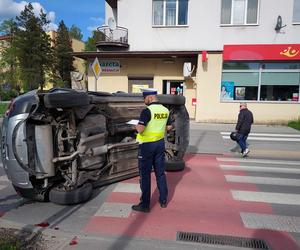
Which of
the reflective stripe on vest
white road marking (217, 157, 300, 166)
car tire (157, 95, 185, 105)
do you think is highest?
car tire (157, 95, 185, 105)

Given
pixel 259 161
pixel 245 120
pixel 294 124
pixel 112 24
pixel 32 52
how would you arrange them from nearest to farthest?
pixel 259 161 → pixel 245 120 → pixel 294 124 → pixel 112 24 → pixel 32 52

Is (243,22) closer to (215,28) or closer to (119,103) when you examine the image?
(215,28)

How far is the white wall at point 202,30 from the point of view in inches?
719

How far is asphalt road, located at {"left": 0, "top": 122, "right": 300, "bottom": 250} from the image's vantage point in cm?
431

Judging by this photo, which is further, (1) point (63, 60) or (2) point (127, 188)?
(1) point (63, 60)

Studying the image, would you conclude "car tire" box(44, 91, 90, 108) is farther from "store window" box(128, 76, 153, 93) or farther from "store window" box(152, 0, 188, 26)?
"store window" box(152, 0, 188, 26)

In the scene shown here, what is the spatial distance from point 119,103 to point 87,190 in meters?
2.04

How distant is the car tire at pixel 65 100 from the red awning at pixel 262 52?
14.4 meters

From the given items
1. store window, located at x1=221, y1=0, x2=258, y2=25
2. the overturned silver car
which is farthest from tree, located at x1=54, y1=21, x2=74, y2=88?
the overturned silver car

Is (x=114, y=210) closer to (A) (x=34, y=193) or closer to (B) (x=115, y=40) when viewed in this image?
(A) (x=34, y=193)

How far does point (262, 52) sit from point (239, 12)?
274cm

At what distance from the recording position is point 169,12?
1983cm

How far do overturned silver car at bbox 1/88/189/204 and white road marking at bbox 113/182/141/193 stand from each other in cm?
19

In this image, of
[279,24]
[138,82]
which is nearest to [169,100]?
[279,24]
